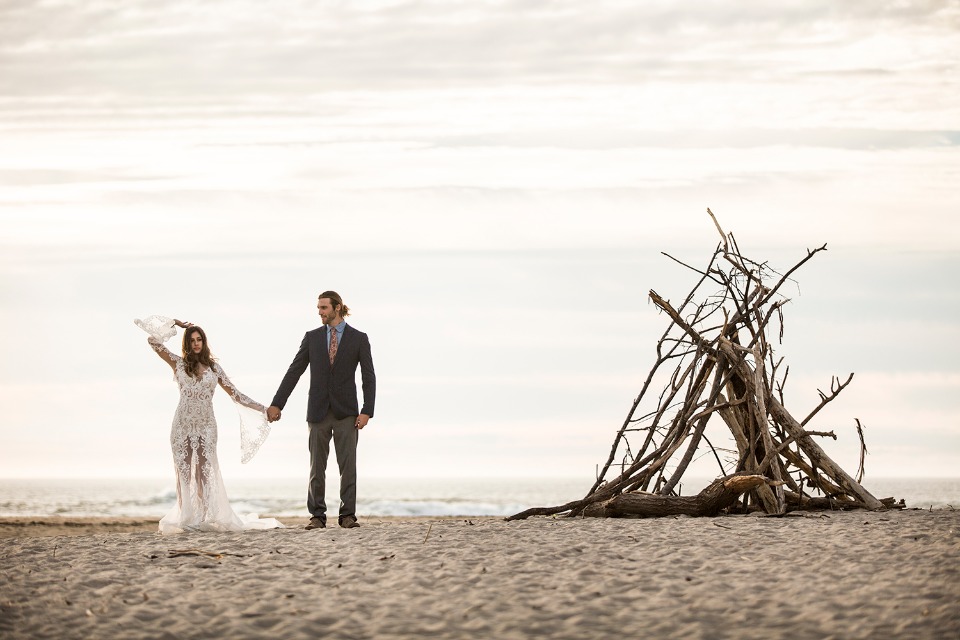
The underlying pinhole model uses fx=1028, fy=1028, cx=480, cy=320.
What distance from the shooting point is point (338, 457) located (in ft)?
29.8

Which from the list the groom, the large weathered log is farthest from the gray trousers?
the large weathered log

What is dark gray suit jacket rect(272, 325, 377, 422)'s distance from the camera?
911 centimetres

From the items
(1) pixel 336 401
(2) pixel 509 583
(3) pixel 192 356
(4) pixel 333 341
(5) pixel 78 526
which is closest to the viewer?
(2) pixel 509 583

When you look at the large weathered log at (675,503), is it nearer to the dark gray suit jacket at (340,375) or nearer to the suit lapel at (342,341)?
the dark gray suit jacket at (340,375)

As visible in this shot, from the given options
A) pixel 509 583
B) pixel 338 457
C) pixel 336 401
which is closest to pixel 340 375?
pixel 336 401

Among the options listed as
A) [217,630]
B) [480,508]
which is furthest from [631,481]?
[480,508]

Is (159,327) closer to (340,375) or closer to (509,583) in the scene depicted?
(340,375)

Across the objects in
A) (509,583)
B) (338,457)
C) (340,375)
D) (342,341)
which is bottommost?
(509,583)

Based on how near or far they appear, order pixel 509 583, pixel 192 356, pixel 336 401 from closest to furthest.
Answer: pixel 509 583 → pixel 336 401 → pixel 192 356

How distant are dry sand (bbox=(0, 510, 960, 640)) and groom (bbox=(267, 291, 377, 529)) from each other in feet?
3.21

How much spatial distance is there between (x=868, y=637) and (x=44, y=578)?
489 cm

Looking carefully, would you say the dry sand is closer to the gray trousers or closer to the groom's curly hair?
the gray trousers

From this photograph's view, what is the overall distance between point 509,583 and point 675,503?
141 inches

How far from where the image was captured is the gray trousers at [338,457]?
9.05 meters
